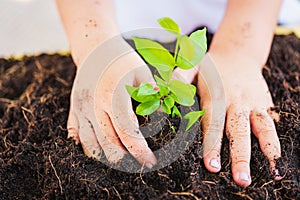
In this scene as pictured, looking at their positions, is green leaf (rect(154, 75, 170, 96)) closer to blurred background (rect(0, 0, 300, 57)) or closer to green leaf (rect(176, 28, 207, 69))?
green leaf (rect(176, 28, 207, 69))

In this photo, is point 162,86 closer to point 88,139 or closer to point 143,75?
point 143,75

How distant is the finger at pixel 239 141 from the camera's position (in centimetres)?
83

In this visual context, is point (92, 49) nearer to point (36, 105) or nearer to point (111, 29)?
point (111, 29)

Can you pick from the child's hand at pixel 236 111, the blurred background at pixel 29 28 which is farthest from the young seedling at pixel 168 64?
the blurred background at pixel 29 28

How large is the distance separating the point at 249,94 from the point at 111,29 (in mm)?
323

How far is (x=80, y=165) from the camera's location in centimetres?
85

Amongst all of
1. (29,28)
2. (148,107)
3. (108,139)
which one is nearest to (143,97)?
(148,107)

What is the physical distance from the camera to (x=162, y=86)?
2.52 feet

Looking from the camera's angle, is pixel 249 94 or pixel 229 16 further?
pixel 229 16

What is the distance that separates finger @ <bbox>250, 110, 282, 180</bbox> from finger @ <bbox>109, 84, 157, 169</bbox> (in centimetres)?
22

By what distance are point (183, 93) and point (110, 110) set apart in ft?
0.53

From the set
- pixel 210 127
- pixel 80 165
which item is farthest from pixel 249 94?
pixel 80 165

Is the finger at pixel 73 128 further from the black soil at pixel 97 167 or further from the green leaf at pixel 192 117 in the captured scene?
the green leaf at pixel 192 117

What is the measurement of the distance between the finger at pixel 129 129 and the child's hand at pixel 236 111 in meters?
0.12
